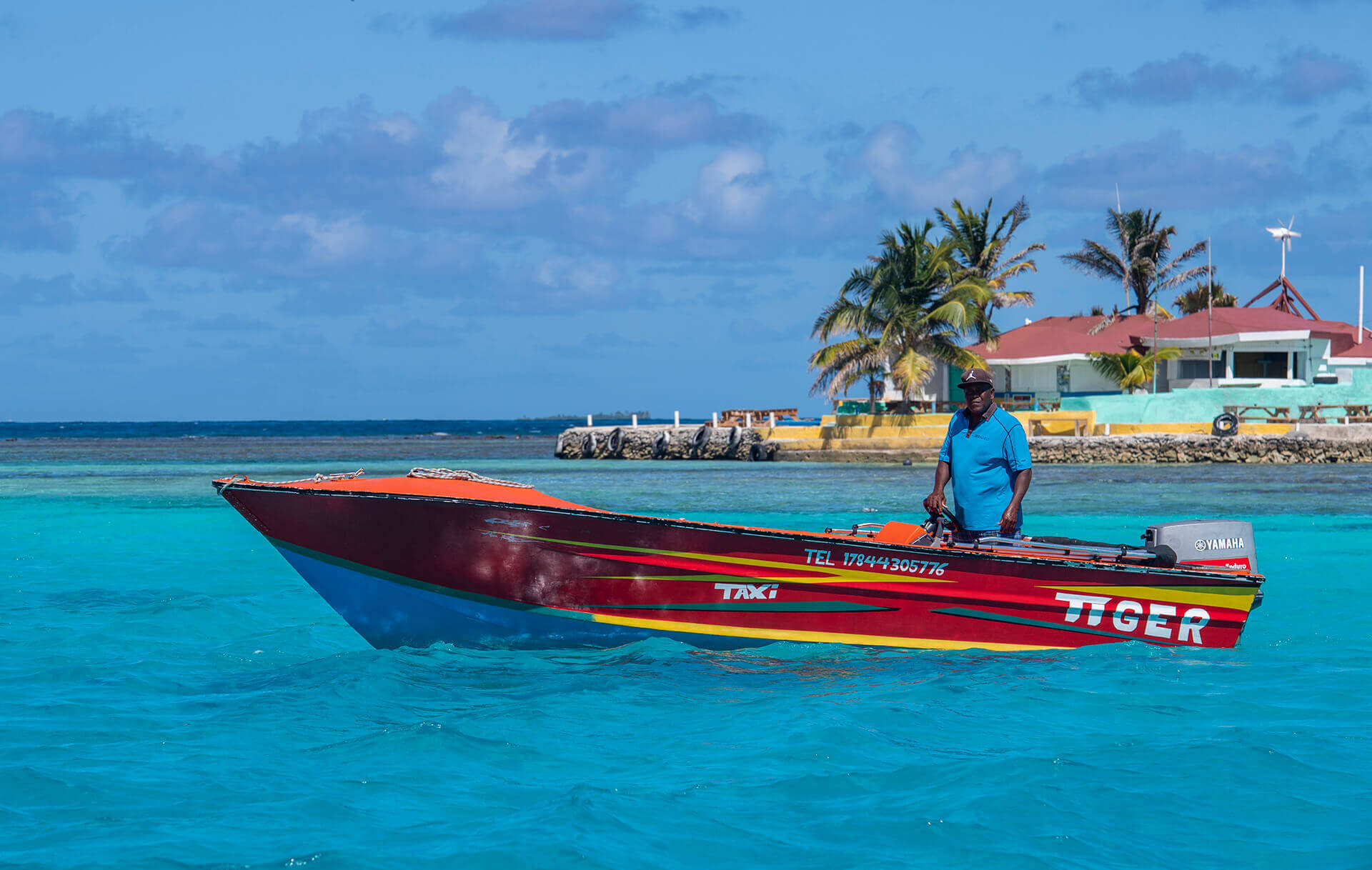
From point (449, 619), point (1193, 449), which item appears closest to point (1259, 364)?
point (1193, 449)

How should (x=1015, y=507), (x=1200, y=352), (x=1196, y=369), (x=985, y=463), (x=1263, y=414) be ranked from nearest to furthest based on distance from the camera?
(x=1015, y=507)
(x=985, y=463)
(x=1263, y=414)
(x=1200, y=352)
(x=1196, y=369)

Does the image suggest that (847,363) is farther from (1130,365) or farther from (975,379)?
(975,379)

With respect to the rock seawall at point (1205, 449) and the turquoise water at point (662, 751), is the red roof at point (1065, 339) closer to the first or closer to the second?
the rock seawall at point (1205, 449)

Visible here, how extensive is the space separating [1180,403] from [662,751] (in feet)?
124

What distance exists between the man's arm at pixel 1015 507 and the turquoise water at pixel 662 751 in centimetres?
95

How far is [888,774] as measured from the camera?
6.21 metres

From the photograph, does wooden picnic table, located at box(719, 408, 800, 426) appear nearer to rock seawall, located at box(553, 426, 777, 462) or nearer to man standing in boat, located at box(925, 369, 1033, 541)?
rock seawall, located at box(553, 426, 777, 462)

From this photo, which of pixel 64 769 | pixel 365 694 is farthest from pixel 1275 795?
pixel 64 769

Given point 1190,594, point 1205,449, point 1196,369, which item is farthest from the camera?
point 1196,369

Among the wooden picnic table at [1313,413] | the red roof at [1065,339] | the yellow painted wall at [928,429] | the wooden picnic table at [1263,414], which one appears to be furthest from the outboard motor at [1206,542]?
the red roof at [1065,339]

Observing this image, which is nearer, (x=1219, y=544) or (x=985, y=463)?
(x=985, y=463)

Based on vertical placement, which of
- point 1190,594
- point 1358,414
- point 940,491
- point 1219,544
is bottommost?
point 1190,594

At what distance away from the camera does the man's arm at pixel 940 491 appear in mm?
8500

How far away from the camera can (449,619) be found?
28.0ft
